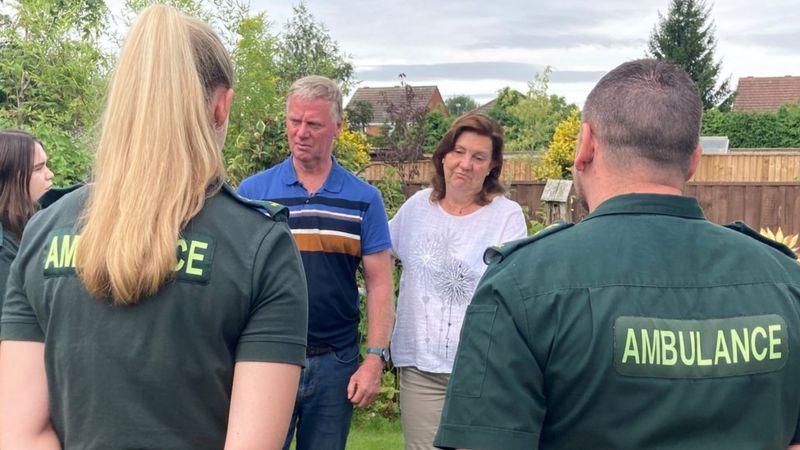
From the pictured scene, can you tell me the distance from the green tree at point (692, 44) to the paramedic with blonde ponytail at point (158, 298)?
49.7 meters

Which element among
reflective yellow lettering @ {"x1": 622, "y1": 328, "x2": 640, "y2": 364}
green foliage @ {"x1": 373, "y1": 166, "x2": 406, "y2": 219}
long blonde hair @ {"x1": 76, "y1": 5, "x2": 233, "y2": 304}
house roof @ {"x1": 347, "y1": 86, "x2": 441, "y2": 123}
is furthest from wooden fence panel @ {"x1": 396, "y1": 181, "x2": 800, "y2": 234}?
long blonde hair @ {"x1": 76, "y1": 5, "x2": 233, "y2": 304}

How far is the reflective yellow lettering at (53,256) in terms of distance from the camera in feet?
5.32

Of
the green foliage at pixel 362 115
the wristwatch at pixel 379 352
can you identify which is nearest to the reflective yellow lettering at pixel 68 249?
the wristwatch at pixel 379 352

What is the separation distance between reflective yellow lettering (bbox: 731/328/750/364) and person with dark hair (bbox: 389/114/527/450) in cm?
213

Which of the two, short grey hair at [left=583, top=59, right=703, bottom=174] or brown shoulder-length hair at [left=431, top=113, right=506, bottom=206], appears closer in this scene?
short grey hair at [left=583, top=59, right=703, bottom=174]

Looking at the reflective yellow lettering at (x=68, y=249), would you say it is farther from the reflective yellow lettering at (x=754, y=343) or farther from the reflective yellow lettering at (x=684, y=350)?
the reflective yellow lettering at (x=754, y=343)

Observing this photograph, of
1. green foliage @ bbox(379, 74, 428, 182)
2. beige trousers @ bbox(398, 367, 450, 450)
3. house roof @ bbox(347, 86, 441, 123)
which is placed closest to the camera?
beige trousers @ bbox(398, 367, 450, 450)

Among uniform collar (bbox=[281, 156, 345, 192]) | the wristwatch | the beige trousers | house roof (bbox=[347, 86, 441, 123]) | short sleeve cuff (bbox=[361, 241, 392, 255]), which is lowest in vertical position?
the beige trousers

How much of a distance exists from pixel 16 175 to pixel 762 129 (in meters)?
33.1

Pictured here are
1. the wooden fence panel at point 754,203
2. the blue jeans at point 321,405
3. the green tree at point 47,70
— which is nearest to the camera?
the blue jeans at point 321,405

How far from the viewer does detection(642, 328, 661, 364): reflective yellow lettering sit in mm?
1532

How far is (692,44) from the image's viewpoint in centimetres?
4788

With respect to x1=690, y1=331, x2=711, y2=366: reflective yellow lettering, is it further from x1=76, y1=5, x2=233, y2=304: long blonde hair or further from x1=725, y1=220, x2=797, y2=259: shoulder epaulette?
x1=76, y1=5, x2=233, y2=304: long blonde hair

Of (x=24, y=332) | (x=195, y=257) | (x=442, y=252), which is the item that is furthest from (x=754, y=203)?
(x=24, y=332)
